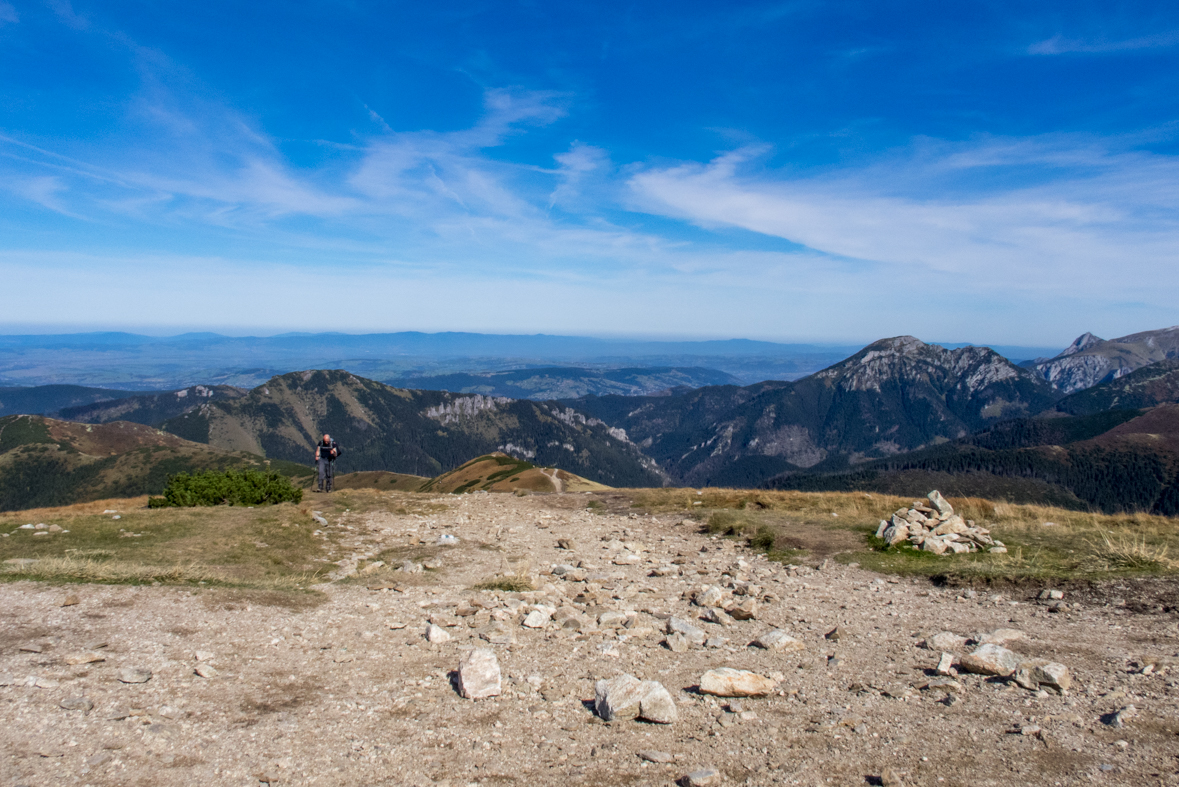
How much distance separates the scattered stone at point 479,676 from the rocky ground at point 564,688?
0.57 feet

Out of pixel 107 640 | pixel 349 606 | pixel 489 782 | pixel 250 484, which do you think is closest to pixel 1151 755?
pixel 489 782

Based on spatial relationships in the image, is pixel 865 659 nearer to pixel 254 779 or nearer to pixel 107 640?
pixel 254 779

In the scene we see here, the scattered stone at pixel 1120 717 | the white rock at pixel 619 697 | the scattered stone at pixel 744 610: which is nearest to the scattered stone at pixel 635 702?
the white rock at pixel 619 697

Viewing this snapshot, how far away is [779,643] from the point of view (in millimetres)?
9617

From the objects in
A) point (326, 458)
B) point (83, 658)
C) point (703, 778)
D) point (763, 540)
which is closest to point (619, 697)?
point (703, 778)

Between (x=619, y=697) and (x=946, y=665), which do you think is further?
(x=946, y=665)

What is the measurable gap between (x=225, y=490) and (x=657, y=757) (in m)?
22.3

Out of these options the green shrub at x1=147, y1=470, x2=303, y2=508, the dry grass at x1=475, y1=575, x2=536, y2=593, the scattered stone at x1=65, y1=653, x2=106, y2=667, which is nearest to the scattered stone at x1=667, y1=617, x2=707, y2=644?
the dry grass at x1=475, y1=575, x2=536, y2=593

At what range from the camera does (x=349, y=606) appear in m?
11.4

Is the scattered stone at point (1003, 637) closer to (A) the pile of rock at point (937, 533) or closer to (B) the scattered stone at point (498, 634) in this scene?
(A) the pile of rock at point (937, 533)

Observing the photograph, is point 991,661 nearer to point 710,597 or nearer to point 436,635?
point 710,597

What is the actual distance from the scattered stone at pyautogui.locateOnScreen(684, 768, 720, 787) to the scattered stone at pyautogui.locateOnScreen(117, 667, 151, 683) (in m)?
6.73

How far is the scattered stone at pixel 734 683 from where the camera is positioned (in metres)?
7.62

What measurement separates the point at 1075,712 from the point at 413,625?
956 cm
